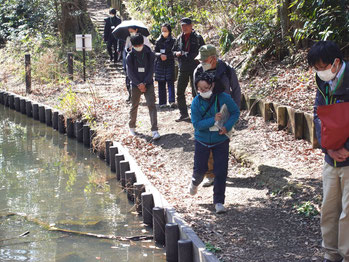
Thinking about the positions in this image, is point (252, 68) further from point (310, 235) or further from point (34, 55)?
point (34, 55)

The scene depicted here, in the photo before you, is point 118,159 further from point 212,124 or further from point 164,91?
point 212,124

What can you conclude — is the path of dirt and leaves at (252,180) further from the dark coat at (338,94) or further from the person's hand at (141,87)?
the dark coat at (338,94)

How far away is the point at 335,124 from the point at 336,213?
0.80 m

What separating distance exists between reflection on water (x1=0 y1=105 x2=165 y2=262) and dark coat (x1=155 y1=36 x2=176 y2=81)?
2.29m

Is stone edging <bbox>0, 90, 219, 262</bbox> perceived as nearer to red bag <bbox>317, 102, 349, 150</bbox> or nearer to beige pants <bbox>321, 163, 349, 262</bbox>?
beige pants <bbox>321, 163, 349, 262</bbox>

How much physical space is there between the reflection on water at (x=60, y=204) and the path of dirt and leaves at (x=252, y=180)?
71cm

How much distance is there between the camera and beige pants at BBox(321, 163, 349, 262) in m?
4.49

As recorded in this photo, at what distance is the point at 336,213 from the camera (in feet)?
15.4

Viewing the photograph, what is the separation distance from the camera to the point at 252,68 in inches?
480

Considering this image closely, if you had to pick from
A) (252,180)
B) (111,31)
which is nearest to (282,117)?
(252,180)

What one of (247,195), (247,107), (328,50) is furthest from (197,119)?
(247,107)

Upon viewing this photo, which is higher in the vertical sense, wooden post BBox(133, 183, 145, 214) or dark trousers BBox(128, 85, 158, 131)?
dark trousers BBox(128, 85, 158, 131)

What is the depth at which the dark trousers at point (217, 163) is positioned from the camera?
6258mm

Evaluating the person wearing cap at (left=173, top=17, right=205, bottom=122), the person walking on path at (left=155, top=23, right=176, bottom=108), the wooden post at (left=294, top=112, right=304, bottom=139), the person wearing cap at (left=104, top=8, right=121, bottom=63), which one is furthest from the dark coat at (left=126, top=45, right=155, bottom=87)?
the person wearing cap at (left=104, top=8, right=121, bottom=63)
